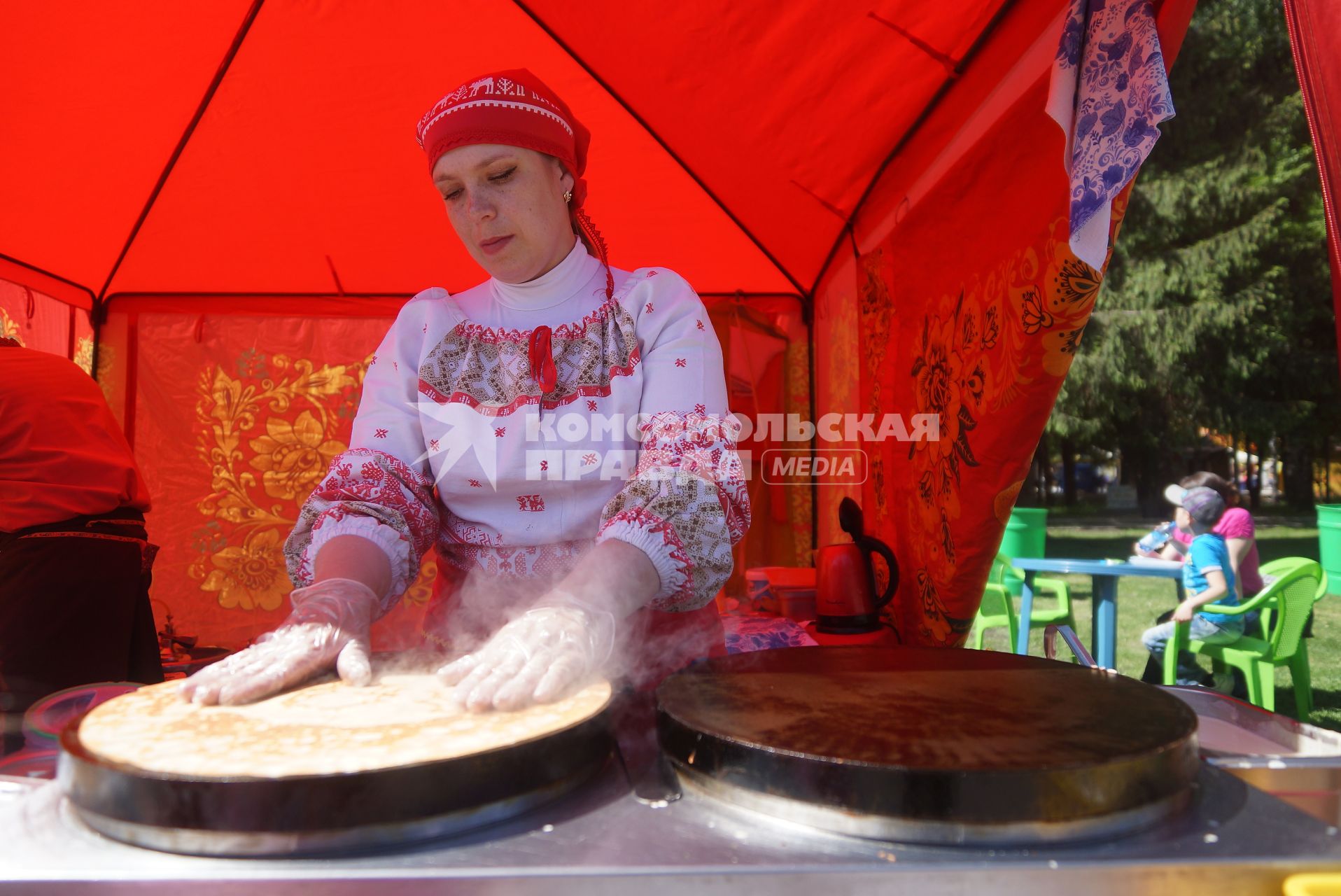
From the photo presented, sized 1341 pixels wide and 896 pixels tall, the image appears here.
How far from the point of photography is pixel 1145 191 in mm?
16406

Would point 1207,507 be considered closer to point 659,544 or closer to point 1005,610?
point 1005,610

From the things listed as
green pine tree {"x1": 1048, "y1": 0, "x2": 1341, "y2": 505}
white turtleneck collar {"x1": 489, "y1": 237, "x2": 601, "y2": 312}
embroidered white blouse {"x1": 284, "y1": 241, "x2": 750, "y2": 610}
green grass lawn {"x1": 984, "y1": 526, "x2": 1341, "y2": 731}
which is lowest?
green grass lawn {"x1": 984, "y1": 526, "x2": 1341, "y2": 731}

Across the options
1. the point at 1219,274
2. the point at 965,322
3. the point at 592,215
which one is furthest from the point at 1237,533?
the point at 1219,274

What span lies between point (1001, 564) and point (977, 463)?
441 cm

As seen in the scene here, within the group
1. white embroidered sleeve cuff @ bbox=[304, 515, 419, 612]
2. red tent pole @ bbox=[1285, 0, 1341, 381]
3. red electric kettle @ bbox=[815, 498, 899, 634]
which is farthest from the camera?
red electric kettle @ bbox=[815, 498, 899, 634]

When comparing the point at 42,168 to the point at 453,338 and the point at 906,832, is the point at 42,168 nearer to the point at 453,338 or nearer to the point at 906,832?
the point at 453,338

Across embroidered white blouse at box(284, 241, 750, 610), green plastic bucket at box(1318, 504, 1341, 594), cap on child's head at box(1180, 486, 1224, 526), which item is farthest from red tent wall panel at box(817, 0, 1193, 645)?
green plastic bucket at box(1318, 504, 1341, 594)

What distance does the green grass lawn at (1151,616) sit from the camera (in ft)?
16.2

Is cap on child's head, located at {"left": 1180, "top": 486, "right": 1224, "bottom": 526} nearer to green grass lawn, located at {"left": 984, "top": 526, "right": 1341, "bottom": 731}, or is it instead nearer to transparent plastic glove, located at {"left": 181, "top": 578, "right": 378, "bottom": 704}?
green grass lawn, located at {"left": 984, "top": 526, "right": 1341, "bottom": 731}

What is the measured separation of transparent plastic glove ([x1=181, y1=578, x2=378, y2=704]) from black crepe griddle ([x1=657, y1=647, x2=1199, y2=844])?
15.4 inches

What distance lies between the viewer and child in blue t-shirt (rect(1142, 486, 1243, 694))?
171 inches

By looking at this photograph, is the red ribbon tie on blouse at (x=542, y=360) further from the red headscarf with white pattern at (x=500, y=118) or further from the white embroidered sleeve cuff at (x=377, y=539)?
the white embroidered sleeve cuff at (x=377, y=539)

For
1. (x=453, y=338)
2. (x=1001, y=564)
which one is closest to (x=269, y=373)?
(x=453, y=338)

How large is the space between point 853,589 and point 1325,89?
211 cm
